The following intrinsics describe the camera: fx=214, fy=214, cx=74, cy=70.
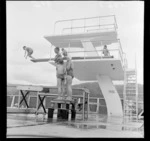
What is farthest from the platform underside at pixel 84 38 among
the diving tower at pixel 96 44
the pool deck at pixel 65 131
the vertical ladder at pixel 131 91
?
the pool deck at pixel 65 131

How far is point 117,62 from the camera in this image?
750cm

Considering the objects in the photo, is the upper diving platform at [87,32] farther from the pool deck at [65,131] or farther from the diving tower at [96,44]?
Answer: the pool deck at [65,131]

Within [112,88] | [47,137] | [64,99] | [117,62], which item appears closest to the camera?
[47,137]

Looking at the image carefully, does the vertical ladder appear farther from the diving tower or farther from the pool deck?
the pool deck

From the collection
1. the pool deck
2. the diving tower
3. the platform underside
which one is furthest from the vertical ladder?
the pool deck

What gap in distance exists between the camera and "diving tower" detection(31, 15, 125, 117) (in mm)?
7887

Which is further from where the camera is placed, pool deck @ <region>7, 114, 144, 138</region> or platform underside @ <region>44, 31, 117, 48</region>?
platform underside @ <region>44, 31, 117, 48</region>

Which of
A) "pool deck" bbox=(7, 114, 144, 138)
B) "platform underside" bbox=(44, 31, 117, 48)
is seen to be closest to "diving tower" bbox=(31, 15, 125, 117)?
"platform underside" bbox=(44, 31, 117, 48)

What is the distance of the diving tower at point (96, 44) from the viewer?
25.9 feet

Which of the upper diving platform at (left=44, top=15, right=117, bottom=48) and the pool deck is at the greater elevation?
the upper diving platform at (left=44, top=15, right=117, bottom=48)
